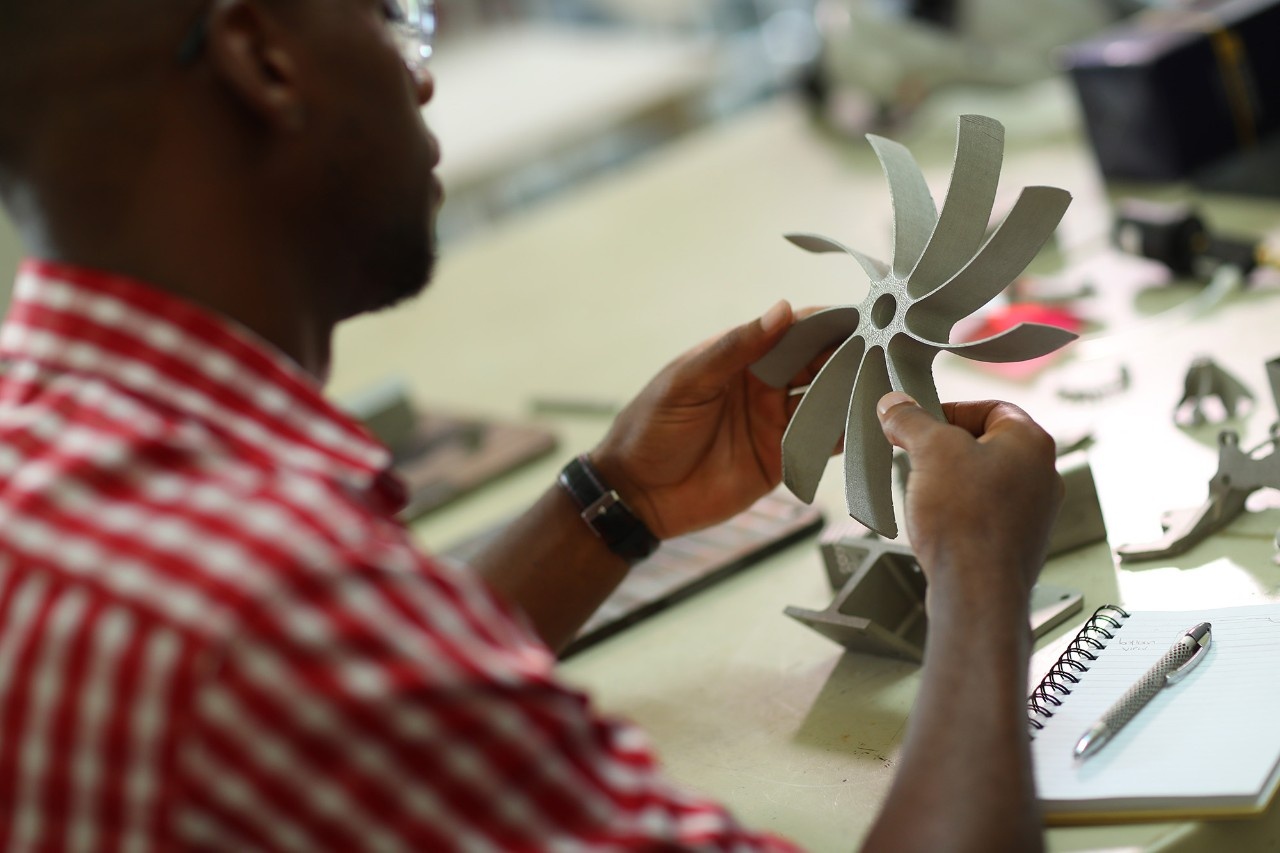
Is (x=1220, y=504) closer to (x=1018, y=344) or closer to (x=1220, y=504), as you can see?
(x=1220, y=504)

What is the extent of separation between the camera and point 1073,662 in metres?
1.10

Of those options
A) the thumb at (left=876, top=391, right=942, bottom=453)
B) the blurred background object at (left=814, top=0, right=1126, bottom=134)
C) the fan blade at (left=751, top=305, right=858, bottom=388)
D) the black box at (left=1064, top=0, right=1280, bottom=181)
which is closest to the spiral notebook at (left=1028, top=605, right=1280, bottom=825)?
the thumb at (left=876, top=391, right=942, bottom=453)

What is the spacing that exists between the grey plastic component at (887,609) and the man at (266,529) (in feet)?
0.72

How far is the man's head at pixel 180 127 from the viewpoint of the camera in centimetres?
82

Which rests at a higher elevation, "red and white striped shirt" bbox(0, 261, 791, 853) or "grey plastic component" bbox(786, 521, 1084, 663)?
"red and white striped shirt" bbox(0, 261, 791, 853)

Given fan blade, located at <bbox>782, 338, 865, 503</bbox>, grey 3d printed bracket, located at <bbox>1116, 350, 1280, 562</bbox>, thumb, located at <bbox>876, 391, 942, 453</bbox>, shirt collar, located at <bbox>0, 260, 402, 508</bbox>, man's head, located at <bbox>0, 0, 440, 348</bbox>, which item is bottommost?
grey 3d printed bracket, located at <bbox>1116, 350, 1280, 562</bbox>

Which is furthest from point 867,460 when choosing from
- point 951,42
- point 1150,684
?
point 951,42

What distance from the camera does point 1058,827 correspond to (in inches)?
37.7

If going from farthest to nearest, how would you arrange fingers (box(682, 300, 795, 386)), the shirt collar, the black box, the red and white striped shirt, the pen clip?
the black box, fingers (box(682, 300, 795, 386)), the pen clip, the shirt collar, the red and white striped shirt

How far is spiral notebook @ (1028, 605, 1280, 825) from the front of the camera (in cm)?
93

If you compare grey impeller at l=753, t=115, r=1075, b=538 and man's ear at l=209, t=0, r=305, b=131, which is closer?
man's ear at l=209, t=0, r=305, b=131

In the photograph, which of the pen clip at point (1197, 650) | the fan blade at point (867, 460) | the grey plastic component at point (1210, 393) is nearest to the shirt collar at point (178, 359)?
the fan blade at point (867, 460)

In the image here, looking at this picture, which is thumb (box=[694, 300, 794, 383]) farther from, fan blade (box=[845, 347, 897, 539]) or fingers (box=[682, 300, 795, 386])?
fan blade (box=[845, 347, 897, 539])

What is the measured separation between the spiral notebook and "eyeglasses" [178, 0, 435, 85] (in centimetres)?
69
